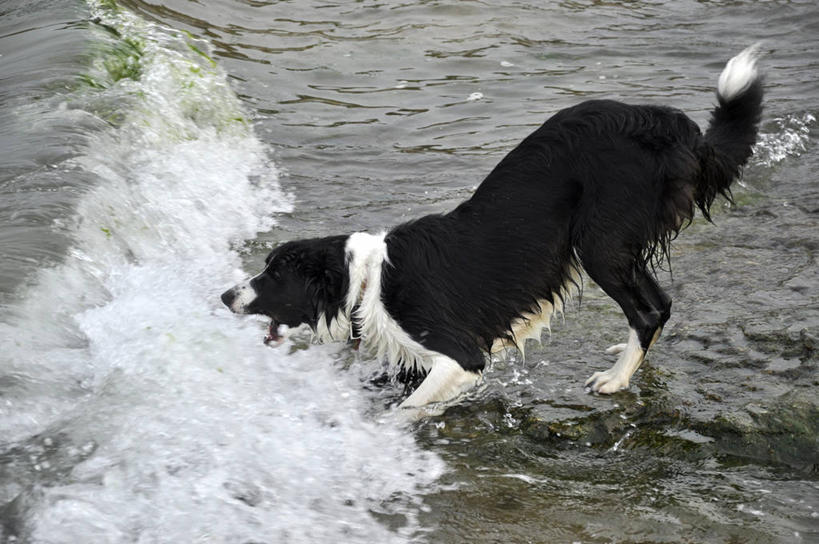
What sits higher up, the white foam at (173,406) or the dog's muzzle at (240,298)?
the dog's muzzle at (240,298)

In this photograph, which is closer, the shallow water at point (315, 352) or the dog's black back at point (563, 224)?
the shallow water at point (315, 352)

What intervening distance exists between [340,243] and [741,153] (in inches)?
77.4

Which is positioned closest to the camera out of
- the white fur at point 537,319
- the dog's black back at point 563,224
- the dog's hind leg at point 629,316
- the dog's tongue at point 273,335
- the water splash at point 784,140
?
the dog's black back at point 563,224

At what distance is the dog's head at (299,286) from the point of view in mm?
4227

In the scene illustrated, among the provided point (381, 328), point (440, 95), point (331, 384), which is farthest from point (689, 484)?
point (440, 95)

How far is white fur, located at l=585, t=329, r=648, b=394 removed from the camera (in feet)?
13.7

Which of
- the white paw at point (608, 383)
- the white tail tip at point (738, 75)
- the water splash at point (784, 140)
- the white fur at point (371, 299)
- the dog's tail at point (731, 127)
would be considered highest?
the white tail tip at point (738, 75)

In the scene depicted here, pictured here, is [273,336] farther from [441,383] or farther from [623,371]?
[623,371]

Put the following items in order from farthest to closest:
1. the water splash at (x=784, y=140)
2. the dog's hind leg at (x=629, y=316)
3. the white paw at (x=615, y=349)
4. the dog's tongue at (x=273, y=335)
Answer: the water splash at (x=784, y=140) → the white paw at (x=615, y=349) → the dog's tongue at (x=273, y=335) → the dog's hind leg at (x=629, y=316)

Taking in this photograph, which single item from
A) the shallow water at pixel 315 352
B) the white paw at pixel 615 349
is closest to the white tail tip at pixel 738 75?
the shallow water at pixel 315 352

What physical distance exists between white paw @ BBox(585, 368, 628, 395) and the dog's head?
1.30 m

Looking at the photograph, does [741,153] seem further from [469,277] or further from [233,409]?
[233,409]

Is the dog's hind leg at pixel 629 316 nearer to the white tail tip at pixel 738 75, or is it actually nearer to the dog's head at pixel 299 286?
the white tail tip at pixel 738 75

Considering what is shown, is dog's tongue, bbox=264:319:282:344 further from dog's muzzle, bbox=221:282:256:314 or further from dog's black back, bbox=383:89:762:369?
dog's black back, bbox=383:89:762:369
